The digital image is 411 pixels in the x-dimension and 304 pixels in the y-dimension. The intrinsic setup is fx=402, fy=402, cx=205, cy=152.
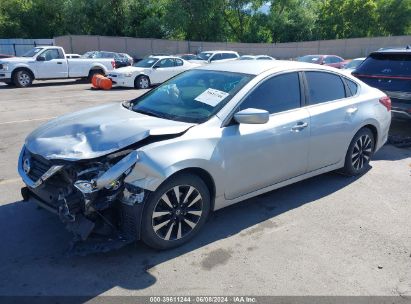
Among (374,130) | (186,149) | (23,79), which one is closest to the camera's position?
(186,149)

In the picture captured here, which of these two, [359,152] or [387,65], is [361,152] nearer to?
[359,152]

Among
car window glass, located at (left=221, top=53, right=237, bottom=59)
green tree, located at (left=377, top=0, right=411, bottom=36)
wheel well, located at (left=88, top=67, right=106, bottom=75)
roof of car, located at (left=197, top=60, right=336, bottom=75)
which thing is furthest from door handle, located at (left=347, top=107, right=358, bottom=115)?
green tree, located at (left=377, top=0, right=411, bottom=36)

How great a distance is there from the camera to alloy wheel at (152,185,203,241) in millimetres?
3600

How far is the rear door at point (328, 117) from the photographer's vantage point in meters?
4.80

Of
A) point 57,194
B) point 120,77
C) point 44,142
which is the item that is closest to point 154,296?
point 57,194

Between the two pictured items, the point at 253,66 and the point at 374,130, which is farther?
the point at 374,130

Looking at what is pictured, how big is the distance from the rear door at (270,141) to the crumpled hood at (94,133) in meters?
0.56

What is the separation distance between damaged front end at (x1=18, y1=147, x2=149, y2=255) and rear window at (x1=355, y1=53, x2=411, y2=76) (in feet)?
20.8

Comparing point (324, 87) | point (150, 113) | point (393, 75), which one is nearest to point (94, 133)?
point (150, 113)

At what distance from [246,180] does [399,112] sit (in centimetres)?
477

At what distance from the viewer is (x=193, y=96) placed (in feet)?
14.5

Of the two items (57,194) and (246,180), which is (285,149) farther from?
(57,194)

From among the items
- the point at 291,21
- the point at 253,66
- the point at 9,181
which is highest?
the point at 291,21

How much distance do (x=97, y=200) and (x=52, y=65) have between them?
16736mm
